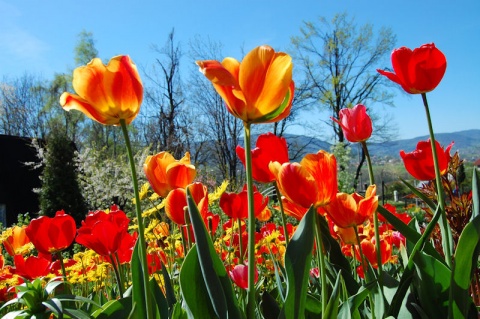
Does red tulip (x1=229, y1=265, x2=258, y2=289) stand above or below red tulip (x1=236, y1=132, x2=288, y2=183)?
below

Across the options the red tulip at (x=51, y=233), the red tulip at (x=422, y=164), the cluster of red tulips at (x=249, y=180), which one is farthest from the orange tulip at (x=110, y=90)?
the red tulip at (x=422, y=164)

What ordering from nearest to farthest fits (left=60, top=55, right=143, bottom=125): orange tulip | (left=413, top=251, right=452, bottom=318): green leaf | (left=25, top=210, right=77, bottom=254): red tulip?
(left=60, top=55, right=143, bottom=125): orange tulip < (left=413, top=251, right=452, bottom=318): green leaf < (left=25, top=210, right=77, bottom=254): red tulip

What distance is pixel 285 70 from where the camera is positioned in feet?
2.31

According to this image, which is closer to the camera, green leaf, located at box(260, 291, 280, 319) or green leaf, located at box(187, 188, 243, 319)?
green leaf, located at box(187, 188, 243, 319)

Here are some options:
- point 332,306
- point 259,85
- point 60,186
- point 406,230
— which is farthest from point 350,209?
point 60,186

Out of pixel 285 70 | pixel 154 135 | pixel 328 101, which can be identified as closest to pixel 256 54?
pixel 285 70

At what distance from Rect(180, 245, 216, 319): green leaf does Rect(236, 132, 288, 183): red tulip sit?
26cm

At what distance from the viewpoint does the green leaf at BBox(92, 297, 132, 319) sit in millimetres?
867

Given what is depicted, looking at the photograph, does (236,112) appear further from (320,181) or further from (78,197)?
(78,197)

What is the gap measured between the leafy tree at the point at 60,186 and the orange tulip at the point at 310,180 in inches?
349

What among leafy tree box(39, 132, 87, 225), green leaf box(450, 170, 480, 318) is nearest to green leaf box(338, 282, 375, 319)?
green leaf box(450, 170, 480, 318)

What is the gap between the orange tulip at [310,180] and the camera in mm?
775

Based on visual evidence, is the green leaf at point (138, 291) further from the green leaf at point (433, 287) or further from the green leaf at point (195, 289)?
the green leaf at point (433, 287)

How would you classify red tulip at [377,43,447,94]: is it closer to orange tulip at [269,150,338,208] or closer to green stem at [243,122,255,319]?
orange tulip at [269,150,338,208]
